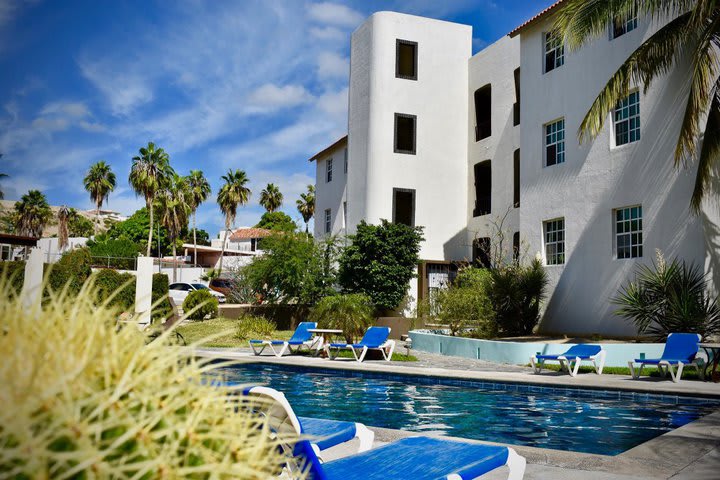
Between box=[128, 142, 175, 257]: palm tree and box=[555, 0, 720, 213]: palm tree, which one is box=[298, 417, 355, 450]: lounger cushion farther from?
box=[128, 142, 175, 257]: palm tree

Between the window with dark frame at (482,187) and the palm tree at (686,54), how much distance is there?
12125 mm

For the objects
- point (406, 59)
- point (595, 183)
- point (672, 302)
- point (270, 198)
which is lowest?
point (672, 302)

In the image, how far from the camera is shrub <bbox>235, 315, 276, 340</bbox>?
2142cm

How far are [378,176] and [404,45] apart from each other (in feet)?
20.3

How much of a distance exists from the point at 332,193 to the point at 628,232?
18.5 meters

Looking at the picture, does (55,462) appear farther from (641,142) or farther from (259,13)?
(259,13)

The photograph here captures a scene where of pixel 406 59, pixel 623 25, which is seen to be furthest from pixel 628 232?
pixel 406 59

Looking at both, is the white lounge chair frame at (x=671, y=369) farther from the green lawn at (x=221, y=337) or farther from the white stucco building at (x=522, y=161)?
the green lawn at (x=221, y=337)

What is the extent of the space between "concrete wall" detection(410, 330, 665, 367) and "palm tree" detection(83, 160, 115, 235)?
165 ft

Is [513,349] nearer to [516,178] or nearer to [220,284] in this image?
[516,178]

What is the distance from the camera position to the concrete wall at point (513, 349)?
14375mm

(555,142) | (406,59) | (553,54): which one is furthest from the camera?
(406,59)

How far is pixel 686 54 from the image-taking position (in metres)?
15.9

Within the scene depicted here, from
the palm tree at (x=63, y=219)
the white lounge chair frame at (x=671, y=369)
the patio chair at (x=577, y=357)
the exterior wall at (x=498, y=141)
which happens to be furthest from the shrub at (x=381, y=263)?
the palm tree at (x=63, y=219)
